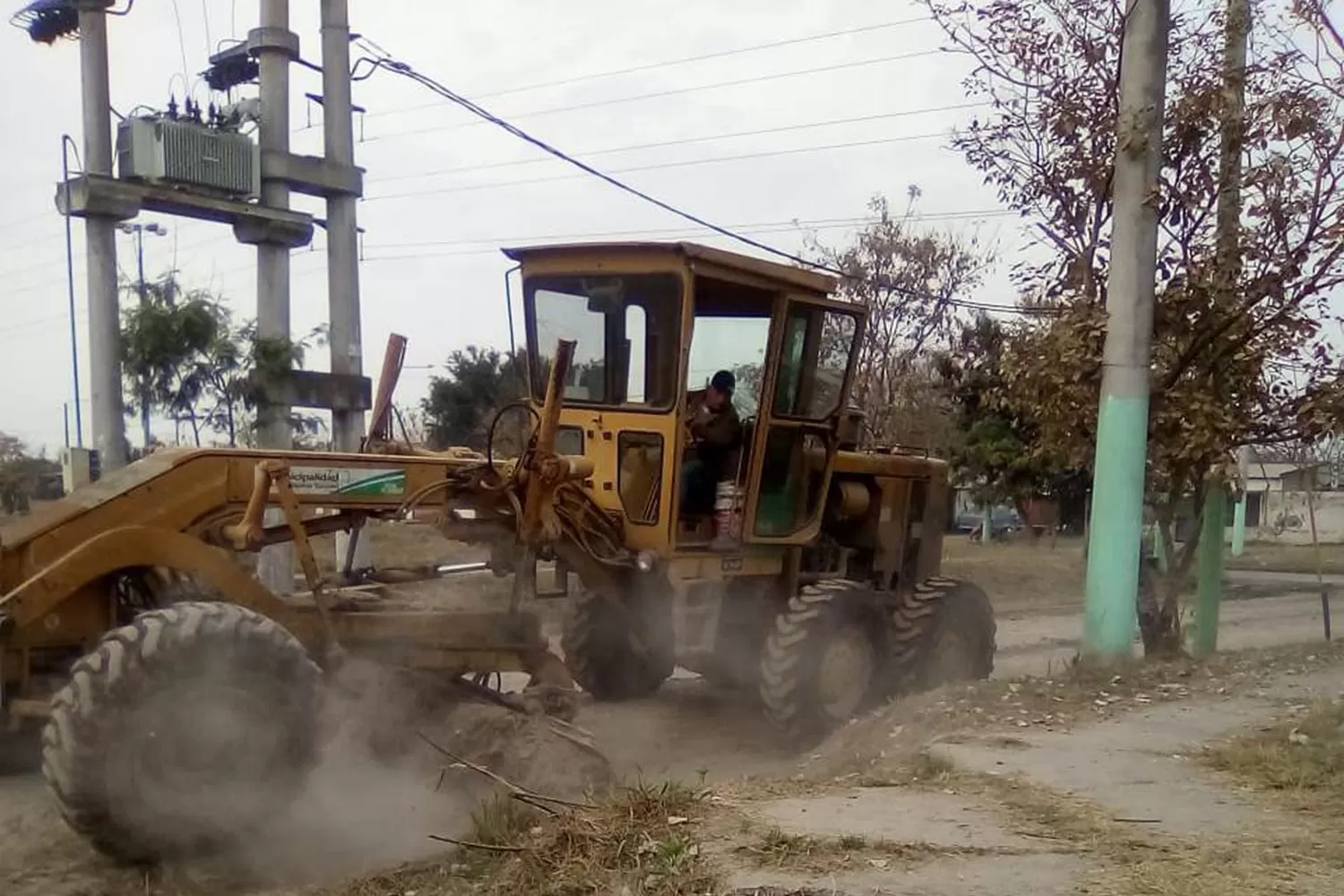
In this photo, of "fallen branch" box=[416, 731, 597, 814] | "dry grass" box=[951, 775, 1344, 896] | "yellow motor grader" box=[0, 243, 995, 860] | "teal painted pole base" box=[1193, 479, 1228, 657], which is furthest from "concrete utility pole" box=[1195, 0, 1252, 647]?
"fallen branch" box=[416, 731, 597, 814]

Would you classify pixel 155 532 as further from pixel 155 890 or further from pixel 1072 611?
pixel 1072 611

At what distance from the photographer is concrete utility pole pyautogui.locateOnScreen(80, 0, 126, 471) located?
41.6ft

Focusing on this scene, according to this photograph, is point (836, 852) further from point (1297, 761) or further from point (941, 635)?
point (941, 635)

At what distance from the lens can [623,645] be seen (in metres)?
10.0

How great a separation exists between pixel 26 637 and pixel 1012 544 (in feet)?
100

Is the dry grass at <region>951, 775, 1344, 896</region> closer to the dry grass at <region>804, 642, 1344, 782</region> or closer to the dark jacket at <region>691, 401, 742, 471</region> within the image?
the dry grass at <region>804, 642, 1344, 782</region>

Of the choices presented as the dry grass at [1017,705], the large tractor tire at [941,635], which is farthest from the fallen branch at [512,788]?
the large tractor tire at [941,635]

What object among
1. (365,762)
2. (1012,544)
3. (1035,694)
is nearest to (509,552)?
(365,762)

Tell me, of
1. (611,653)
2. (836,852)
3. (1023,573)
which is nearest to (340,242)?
(611,653)

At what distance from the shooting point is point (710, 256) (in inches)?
341

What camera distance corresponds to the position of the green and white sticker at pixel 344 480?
6.92 m

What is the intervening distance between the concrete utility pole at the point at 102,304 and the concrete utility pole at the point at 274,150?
53.0 inches

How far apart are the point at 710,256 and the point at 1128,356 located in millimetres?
3232

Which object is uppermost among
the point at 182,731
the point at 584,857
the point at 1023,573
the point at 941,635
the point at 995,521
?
the point at 182,731
